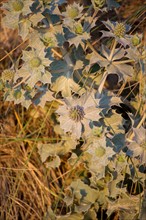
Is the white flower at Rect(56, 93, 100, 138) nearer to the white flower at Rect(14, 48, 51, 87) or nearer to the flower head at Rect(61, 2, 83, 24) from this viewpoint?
the white flower at Rect(14, 48, 51, 87)

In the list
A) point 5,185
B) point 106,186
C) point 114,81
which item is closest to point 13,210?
point 5,185

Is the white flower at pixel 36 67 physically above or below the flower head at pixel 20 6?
below

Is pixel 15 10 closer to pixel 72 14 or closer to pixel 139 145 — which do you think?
pixel 72 14

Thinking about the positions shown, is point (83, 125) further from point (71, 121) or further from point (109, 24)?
point (109, 24)

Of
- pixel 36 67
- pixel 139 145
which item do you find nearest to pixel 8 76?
pixel 36 67

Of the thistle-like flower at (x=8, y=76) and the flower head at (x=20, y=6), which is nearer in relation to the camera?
the flower head at (x=20, y=6)

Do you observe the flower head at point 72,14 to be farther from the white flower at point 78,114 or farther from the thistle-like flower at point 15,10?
the white flower at point 78,114

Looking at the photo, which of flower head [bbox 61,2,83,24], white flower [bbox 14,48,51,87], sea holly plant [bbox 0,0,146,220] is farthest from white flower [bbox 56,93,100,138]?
flower head [bbox 61,2,83,24]

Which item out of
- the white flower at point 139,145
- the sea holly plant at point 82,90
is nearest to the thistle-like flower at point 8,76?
the sea holly plant at point 82,90
